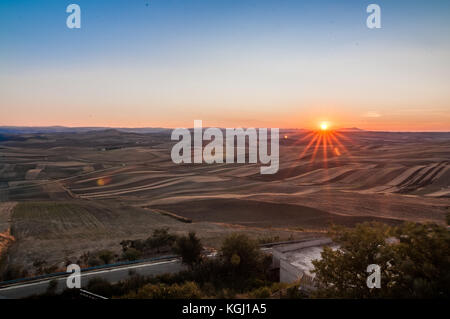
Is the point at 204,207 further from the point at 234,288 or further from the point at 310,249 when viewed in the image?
the point at 234,288

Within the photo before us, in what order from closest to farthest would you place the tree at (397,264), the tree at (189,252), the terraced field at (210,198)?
the tree at (397,264) → the tree at (189,252) → the terraced field at (210,198)

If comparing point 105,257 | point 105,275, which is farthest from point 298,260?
point 105,257

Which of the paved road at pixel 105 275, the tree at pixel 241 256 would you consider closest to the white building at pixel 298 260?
the tree at pixel 241 256

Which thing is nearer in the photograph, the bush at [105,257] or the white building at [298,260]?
the white building at [298,260]

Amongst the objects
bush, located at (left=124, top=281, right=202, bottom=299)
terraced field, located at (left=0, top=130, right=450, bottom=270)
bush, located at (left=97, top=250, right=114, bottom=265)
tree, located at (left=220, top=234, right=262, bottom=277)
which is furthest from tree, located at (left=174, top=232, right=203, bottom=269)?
terraced field, located at (left=0, top=130, right=450, bottom=270)

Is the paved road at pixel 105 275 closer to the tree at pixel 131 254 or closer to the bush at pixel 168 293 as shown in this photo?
the tree at pixel 131 254

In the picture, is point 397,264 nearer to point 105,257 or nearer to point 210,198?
point 105,257

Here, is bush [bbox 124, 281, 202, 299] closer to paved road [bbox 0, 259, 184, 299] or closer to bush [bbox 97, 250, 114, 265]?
paved road [bbox 0, 259, 184, 299]
